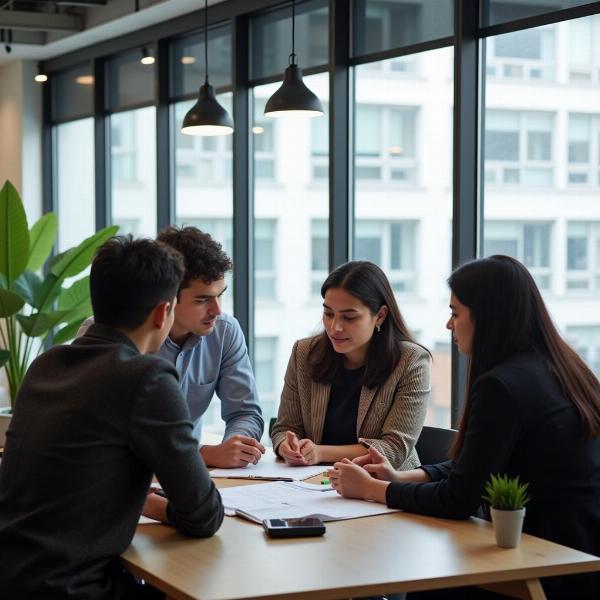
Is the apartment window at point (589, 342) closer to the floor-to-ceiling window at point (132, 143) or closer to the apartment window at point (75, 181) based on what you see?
the floor-to-ceiling window at point (132, 143)

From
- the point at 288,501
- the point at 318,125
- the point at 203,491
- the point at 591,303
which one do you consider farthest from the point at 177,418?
the point at 318,125

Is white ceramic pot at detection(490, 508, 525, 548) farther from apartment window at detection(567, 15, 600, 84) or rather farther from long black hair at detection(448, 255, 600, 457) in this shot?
apartment window at detection(567, 15, 600, 84)

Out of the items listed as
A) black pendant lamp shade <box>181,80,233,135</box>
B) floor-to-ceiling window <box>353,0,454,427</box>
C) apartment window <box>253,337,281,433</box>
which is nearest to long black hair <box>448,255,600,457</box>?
floor-to-ceiling window <box>353,0,454,427</box>

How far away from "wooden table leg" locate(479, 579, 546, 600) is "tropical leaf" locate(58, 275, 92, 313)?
3974 millimetres

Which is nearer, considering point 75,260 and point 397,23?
point 397,23

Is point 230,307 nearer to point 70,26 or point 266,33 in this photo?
point 266,33

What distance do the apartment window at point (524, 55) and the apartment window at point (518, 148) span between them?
0.15 metres

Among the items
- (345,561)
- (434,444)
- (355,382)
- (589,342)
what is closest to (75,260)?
(355,382)

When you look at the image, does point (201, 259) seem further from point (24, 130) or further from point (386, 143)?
point (24, 130)

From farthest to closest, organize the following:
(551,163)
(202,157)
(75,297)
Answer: (202,157)
(75,297)
(551,163)

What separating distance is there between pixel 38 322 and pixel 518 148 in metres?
2.76

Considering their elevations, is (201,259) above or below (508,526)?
above

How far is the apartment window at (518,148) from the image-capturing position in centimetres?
417

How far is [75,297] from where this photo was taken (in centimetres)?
585
